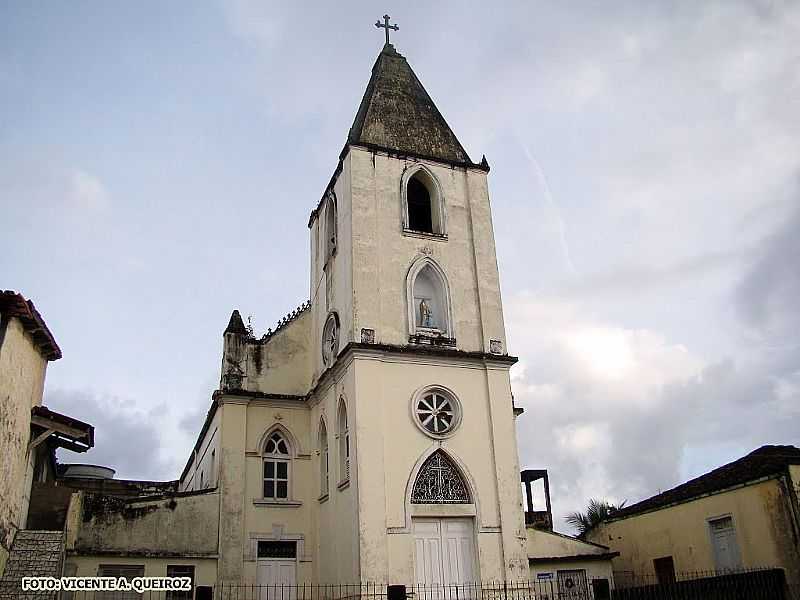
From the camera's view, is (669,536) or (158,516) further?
(669,536)

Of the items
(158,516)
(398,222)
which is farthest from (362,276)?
(158,516)

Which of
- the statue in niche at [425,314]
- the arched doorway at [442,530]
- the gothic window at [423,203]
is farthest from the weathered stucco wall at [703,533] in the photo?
the gothic window at [423,203]

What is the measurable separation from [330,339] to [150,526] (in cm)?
708

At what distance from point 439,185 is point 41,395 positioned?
41.7 feet

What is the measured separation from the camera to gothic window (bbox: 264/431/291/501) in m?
22.6

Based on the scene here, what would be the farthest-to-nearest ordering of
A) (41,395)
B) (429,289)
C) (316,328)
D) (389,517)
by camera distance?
(316,328)
(429,289)
(41,395)
(389,517)

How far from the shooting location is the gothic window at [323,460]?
2198 cm

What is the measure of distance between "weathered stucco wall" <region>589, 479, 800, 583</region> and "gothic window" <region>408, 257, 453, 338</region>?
8.97 metres

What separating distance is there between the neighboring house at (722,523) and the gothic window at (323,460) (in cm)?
1070

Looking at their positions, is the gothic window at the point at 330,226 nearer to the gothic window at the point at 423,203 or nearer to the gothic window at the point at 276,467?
the gothic window at the point at 423,203

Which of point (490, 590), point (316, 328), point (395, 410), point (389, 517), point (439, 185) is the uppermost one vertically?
point (439, 185)

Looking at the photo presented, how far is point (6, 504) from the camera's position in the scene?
16.7 m

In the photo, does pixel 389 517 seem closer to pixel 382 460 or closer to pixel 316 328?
pixel 382 460

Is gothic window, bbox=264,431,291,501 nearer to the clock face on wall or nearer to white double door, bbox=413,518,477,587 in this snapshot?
the clock face on wall
